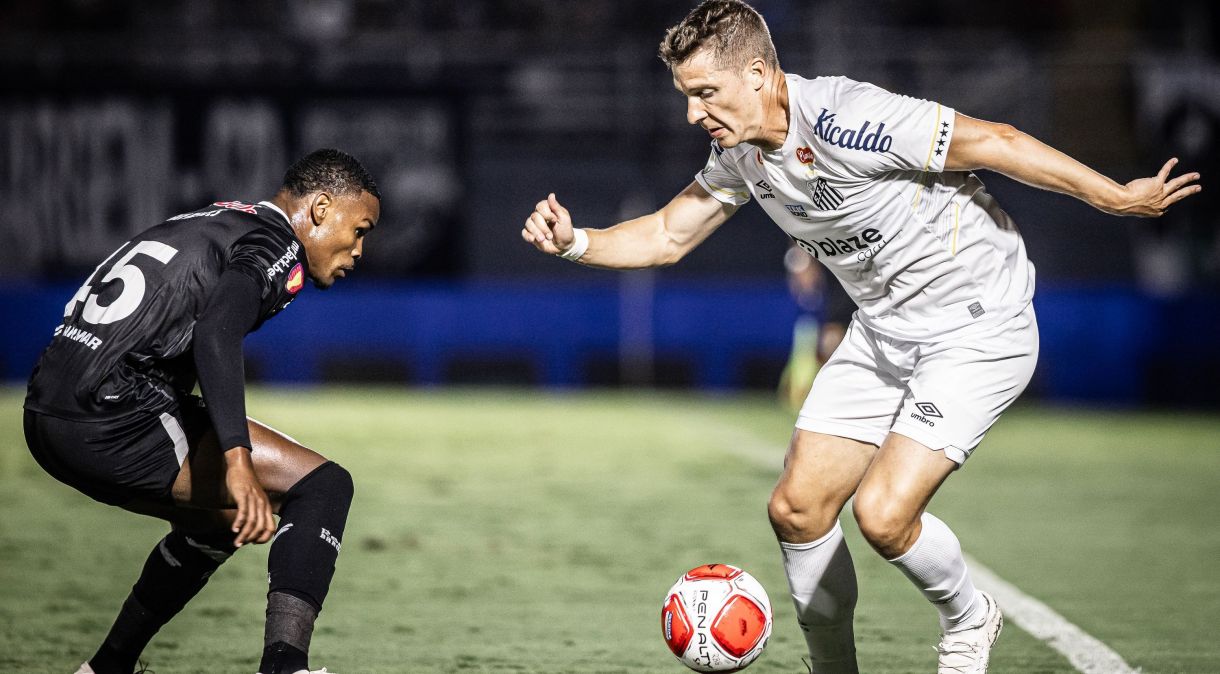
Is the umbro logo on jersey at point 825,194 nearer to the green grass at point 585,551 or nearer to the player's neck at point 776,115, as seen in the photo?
the player's neck at point 776,115

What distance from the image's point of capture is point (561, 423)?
48.5 ft

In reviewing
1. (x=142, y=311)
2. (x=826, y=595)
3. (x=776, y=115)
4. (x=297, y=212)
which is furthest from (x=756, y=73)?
(x=142, y=311)

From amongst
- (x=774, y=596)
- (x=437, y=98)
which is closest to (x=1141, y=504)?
(x=774, y=596)

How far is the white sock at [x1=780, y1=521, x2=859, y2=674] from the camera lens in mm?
4594

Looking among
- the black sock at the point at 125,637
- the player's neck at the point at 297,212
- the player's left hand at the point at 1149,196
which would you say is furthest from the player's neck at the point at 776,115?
the black sock at the point at 125,637

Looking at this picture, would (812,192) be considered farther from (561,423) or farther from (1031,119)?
(1031,119)

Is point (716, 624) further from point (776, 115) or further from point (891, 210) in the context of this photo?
point (776, 115)

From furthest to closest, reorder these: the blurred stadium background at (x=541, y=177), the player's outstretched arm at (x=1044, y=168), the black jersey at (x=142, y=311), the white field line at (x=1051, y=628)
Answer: the blurred stadium background at (x=541, y=177)
the white field line at (x=1051, y=628)
the player's outstretched arm at (x=1044, y=168)
the black jersey at (x=142, y=311)

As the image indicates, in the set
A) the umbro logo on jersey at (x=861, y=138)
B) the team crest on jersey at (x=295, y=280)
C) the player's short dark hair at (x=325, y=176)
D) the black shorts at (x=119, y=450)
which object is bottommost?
the black shorts at (x=119, y=450)

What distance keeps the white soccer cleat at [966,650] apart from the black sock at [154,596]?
2.33 meters

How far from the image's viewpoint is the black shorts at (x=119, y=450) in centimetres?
413

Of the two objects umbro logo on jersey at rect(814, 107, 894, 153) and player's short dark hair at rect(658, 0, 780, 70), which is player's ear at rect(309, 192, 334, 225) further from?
umbro logo on jersey at rect(814, 107, 894, 153)

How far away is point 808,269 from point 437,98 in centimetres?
503

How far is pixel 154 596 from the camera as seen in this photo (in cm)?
459
